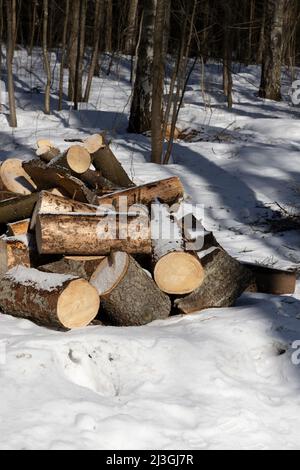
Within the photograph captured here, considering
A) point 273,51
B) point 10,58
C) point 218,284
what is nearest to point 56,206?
point 218,284

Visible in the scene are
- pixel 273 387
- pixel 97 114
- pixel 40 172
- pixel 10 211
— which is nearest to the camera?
pixel 273 387

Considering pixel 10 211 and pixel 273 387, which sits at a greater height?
pixel 10 211

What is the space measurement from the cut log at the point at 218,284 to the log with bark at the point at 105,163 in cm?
234

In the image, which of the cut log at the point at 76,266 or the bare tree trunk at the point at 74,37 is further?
the bare tree trunk at the point at 74,37

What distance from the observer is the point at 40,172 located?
5.97 metres

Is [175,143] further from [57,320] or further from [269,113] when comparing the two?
[57,320]

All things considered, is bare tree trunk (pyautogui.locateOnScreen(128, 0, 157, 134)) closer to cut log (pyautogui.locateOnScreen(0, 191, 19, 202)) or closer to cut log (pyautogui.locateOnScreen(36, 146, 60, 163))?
cut log (pyautogui.locateOnScreen(36, 146, 60, 163))

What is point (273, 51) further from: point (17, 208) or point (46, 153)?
point (17, 208)

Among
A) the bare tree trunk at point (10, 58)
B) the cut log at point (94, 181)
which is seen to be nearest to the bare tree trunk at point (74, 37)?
the bare tree trunk at point (10, 58)

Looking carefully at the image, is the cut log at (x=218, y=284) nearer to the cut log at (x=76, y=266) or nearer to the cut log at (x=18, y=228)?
the cut log at (x=76, y=266)

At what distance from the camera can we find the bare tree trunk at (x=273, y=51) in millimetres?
14680
